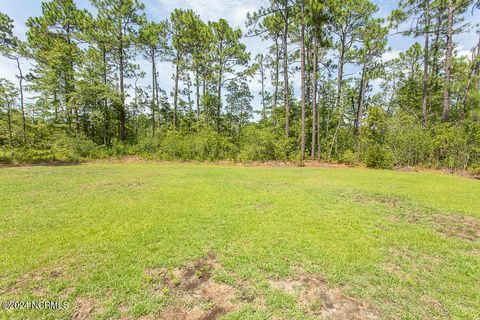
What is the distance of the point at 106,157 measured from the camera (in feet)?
45.5

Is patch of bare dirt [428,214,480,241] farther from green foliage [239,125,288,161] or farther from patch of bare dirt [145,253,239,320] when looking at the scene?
green foliage [239,125,288,161]

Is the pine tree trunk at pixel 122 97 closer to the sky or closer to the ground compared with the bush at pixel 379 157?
closer to the sky

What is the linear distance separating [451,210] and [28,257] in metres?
7.87

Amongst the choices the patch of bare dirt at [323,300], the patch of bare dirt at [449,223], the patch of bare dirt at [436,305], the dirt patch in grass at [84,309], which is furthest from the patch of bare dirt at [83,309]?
the patch of bare dirt at [449,223]

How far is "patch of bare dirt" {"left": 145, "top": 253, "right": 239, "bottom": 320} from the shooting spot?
6.73ft

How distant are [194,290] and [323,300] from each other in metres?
1.37

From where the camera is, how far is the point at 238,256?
2982 millimetres

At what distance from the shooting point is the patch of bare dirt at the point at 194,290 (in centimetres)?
205

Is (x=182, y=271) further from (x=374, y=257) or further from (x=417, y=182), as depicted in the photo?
(x=417, y=182)

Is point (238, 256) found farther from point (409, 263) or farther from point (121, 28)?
point (121, 28)

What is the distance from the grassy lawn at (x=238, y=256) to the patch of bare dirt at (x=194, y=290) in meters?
0.01

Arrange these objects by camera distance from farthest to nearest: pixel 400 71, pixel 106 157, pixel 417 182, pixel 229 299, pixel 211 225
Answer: pixel 400 71, pixel 106 157, pixel 417 182, pixel 211 225, pixel 229 299

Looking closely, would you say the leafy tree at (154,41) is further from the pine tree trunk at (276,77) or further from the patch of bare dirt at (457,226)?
the patch of bare dirt at (457,226)

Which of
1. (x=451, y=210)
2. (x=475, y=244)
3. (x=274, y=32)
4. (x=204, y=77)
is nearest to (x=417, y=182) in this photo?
(x=451, y=210)
